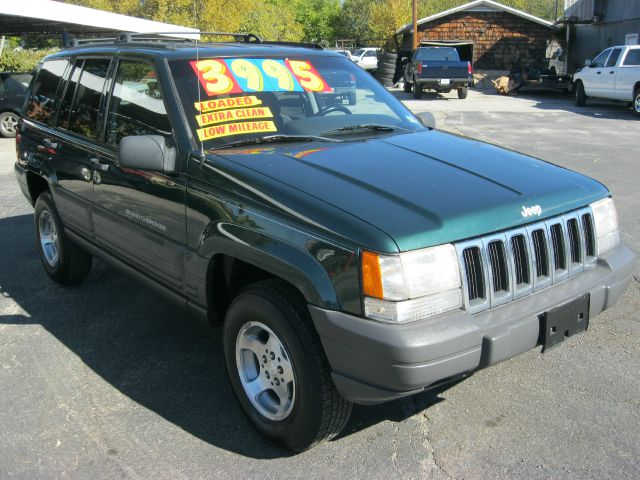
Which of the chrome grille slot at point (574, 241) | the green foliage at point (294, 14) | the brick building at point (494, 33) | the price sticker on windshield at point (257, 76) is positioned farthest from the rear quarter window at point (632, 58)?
the green foliage at point (294, 14)

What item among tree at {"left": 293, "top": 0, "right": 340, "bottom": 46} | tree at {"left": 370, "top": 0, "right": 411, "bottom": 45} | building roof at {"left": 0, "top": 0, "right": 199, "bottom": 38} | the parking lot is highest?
tree at {"left": 293, "top": 0, "right": 340, "bottom": 46}

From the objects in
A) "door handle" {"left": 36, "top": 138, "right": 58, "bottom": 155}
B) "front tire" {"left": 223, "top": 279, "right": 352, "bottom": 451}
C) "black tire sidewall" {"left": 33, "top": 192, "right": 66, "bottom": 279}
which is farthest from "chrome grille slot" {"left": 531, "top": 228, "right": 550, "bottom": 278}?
"black tire sidewall" {"left": 33, "top": 192, "right": 66, "bottom": 279}

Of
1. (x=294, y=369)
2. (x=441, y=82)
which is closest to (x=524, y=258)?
(x=294, y=369)

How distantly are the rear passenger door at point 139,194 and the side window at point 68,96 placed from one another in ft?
2.23

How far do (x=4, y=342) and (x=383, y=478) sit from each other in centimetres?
284

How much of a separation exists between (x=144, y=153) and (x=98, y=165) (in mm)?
967

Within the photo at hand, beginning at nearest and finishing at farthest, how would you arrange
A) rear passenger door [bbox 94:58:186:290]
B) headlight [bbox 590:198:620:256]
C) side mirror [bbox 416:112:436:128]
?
headlight [bbox 590:198:620:256], rear passenger door [bbox 94:58:186:290], side mirror [bbox 416:112:436:128]

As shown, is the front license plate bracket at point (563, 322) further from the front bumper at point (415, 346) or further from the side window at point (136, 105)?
the side window at point (136, 105)

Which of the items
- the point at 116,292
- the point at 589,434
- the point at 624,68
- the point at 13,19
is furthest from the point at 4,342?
the point at 624,68

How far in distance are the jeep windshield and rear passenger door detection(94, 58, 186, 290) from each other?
0.20 meters

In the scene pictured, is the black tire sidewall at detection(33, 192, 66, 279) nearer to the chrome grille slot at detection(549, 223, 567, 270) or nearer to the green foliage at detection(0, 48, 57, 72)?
the chrome grille slot at detection(549, 223, 567, 270)

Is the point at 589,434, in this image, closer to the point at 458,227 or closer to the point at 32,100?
the point at 458,227

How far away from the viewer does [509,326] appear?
2.71 meters

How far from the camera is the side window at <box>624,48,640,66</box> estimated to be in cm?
1769
